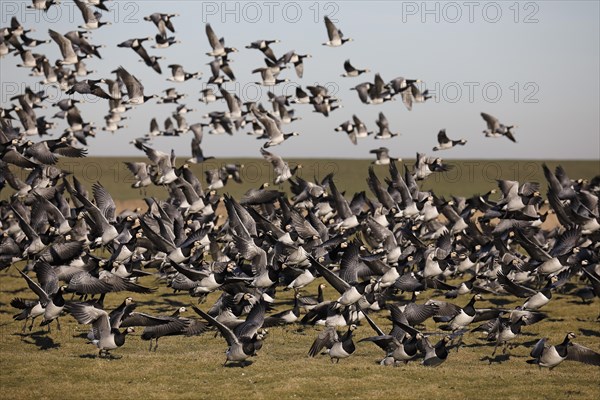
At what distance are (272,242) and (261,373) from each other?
642cm

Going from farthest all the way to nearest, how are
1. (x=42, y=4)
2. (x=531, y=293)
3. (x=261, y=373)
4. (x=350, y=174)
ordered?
(x=350, y=174)
(x=42, y=4)
(x=531, y=293)
(x=261, y=373)

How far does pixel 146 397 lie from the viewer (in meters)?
18.1

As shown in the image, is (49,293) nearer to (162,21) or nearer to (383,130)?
(162,21)

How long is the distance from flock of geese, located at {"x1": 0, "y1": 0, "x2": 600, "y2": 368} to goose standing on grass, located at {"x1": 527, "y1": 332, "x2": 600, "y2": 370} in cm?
4

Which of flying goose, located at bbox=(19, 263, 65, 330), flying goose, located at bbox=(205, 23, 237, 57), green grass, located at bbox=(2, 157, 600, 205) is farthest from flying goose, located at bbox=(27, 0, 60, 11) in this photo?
green grass, located at bbox=(2, 157, 600, 205)

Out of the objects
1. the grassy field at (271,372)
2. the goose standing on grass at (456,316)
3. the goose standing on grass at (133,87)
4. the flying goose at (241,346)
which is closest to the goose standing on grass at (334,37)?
the goose standing on grass at (133,87)

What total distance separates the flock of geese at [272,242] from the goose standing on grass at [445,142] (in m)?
0.06

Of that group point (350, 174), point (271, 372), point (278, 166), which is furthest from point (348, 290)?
point (350, 174)

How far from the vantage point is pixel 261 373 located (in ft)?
65.3

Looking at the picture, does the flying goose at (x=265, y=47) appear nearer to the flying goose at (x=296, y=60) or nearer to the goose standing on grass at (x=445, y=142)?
the flying goose at (x=296, y=60)

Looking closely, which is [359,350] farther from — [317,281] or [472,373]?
[317,281]

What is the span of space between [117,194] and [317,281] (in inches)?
2220

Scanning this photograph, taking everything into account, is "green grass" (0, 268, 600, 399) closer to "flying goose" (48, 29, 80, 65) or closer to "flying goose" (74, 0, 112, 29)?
"flying goose" (48, 29, 80, 65)

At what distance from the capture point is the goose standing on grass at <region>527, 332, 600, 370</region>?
19.4 metres
